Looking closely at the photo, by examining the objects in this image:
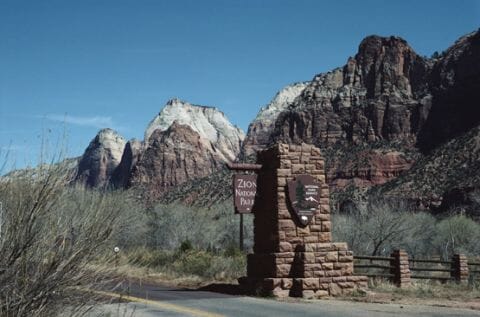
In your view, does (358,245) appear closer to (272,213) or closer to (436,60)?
(272,213)

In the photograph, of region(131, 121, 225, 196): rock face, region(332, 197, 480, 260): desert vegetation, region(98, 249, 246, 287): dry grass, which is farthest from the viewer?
region(131, 121, 225, 196): rock face

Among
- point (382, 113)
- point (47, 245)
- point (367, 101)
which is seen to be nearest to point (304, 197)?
point (47, 245)

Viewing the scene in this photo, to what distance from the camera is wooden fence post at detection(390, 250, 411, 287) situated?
18922 mm

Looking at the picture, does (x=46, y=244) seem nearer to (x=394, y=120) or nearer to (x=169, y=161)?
(x=394, y=120)

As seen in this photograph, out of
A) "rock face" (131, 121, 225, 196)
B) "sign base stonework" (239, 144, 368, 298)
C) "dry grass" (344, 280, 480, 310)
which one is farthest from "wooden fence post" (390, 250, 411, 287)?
"rock face" (131, 121, 225, 196)

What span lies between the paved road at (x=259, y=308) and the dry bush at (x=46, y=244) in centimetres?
459

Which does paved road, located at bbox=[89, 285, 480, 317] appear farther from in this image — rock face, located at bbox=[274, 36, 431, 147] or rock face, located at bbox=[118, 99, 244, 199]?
rock face, located at bbox=[118, 99, 244, 199]

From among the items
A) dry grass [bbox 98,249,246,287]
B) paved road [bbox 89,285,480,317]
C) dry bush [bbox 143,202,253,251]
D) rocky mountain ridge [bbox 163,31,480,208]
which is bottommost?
paved road [bbox 89,285,480,317]

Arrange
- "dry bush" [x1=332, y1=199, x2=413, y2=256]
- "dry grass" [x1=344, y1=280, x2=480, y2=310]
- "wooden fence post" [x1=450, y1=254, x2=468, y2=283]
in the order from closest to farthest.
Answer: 1. "dry grass" [x1=344, y1=280, x2=480, y2=310]
2. "wooden fence post" [x1=450, y1=254, x2=468, y2=283]
3. "dry bush" [x1=332, y1=199, x2=413, y2=256]

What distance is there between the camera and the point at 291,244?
1537 centimetres

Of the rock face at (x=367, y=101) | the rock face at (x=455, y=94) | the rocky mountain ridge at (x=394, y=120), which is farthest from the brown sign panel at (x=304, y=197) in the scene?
the rock face at (x=367, y=101)

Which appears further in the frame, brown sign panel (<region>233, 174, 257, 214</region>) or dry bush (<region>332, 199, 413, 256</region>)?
dry bush (<region>332, 199, 413, 256</region>)

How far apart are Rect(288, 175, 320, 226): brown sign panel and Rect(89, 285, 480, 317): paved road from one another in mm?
2432

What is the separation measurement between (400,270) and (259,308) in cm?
808
